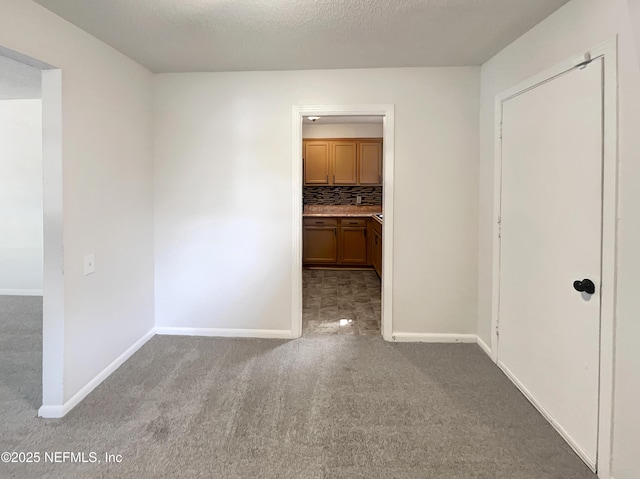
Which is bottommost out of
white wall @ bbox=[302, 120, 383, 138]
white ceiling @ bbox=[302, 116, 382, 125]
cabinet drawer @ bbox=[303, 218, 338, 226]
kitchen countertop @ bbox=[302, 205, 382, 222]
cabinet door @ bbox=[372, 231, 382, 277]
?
cabinet door @ bbox=[372, 231, 382, 277]

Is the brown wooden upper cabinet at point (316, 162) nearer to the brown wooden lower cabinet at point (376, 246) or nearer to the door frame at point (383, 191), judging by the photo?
the brown wooden lower cabinet at point (376, 246)

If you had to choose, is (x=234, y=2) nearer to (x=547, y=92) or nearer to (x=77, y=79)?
(x=77, y=79)

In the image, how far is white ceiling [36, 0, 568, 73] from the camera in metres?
2.00

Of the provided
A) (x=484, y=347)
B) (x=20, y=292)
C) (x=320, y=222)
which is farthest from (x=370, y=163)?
(x=20, y=292)

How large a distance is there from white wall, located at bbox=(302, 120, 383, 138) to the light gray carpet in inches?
170

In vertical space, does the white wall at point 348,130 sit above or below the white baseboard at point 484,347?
above

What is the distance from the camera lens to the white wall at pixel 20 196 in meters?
4.40

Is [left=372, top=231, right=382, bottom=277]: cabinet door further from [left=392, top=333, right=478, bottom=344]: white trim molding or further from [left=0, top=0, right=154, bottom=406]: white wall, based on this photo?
[left=0, top=0, right=154, bottom=406]: white wall

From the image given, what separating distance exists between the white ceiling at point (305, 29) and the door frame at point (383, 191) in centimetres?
35

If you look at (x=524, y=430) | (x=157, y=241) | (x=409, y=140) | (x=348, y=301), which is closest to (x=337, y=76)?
(x=409, y=140)

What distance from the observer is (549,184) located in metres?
2.05

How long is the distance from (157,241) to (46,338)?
1.29 m

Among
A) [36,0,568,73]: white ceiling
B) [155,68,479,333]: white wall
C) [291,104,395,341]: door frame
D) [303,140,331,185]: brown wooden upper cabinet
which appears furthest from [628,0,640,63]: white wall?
[303,140,331,185]: brown wooden upper cabinet

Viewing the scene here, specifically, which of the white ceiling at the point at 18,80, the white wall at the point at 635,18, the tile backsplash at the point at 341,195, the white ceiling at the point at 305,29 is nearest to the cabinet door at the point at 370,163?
the tile backsplash at the point at 341,195
